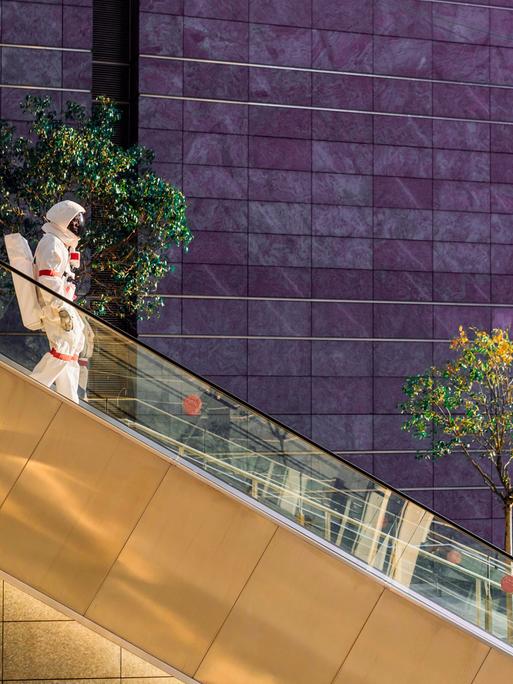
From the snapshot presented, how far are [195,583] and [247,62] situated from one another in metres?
13.8

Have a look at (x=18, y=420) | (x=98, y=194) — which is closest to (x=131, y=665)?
(x=18, y=420)

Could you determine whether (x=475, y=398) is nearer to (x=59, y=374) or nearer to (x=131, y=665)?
(x=131, y=665)

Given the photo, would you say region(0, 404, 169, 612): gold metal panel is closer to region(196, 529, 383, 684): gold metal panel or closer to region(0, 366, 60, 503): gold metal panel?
region(0, 366, 60, 503): gold metal panel

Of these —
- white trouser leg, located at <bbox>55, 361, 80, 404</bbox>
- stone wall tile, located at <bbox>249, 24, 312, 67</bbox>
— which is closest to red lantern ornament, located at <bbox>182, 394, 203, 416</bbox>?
white trouser leg, located at <bbox>55, 361, 80, 404</bbox>

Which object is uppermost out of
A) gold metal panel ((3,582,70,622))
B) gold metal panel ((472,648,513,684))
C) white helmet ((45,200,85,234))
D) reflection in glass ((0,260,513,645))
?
white helmet ((45,200,85,234))

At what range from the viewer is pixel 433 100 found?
20.0 metres

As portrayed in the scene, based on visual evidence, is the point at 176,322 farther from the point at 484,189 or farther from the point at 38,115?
the point at 484,189

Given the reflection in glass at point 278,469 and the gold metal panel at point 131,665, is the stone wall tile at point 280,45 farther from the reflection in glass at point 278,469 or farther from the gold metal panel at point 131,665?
the gold metal panel at point 131,665

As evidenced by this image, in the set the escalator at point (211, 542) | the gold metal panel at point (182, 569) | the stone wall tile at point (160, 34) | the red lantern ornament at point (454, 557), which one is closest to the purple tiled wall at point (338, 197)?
the stone wall tile at point (160, 34)

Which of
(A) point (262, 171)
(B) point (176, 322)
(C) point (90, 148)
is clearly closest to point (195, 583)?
(C) point (90, 148)

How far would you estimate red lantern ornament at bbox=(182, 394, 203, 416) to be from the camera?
738 centimetres

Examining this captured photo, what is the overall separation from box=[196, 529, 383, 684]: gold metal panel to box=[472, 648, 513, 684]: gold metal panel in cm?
90

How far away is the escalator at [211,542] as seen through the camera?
22.8 feet

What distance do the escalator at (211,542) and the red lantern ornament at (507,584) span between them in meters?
0.17
